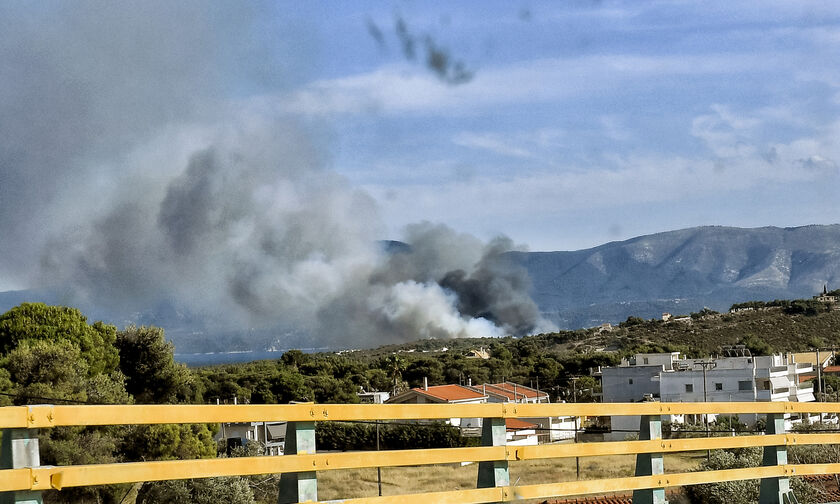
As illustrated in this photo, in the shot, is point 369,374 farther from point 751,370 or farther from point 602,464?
point 602,464

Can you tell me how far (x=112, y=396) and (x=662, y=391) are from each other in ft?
158

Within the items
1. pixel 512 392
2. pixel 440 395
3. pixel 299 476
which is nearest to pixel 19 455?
pixel 299 476

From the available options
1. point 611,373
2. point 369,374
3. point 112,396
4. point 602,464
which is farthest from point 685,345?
point 112,396

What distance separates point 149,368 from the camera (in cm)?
4938

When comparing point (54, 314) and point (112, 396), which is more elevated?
point (54, 314)

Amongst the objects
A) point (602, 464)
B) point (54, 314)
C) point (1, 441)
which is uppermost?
point (54, 314)

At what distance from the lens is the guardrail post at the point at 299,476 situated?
15.0ft

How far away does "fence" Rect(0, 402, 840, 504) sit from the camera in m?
3.75

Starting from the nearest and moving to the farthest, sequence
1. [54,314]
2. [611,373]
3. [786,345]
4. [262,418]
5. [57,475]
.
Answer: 1. [57,475]
2. [262,418]
3. [54,314]
4. [611,373]
5. [786,345]

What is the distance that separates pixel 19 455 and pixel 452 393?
65534 mm

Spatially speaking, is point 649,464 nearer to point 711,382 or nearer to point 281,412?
point 281,412

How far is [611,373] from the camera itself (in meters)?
76.7

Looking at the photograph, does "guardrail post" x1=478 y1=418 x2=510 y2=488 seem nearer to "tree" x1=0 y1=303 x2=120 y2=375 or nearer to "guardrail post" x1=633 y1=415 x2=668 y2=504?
"guardrail post" x1=633 y1=415 x2=668 y2=504

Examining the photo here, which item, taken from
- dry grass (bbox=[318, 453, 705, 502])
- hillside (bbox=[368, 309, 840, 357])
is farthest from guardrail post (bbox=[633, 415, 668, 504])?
hillside (bbox=[368, 309, 840, 357])
